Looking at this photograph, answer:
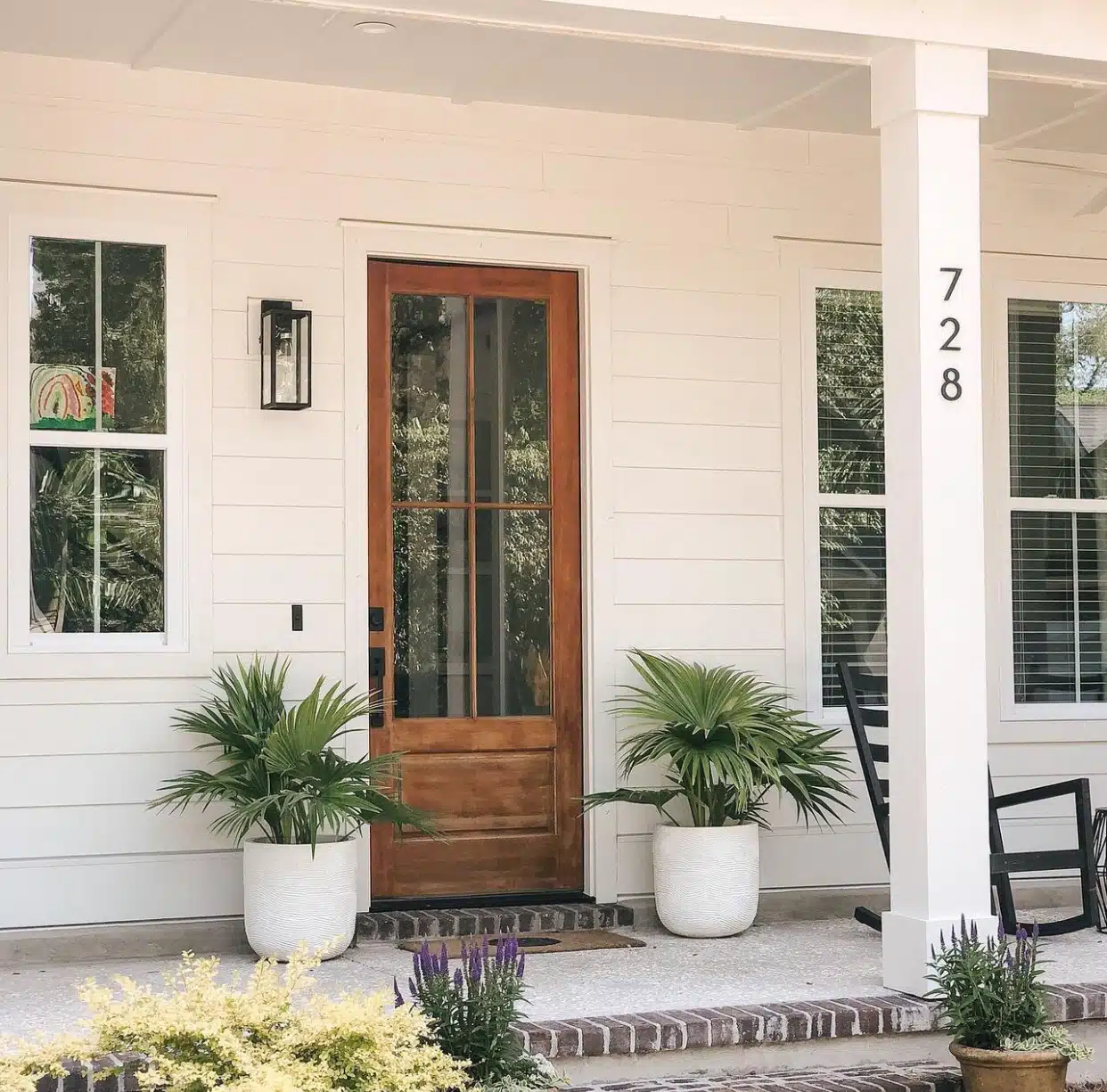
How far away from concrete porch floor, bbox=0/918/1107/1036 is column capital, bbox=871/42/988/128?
2403mm

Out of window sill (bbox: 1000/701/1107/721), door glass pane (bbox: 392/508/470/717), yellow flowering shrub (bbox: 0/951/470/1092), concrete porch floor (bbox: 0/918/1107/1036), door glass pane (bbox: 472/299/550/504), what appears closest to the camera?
yellow flowering shrub (bbox: 0/951/470/1092)

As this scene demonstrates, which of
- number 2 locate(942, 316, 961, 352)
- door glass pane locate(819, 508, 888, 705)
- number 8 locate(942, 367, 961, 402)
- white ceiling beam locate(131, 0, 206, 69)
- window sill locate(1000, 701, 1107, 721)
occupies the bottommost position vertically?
window sill locate(1000, 701, 1107, 721)

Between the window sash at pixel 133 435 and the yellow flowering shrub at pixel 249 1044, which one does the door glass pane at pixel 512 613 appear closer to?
the window sash at pixel 133 435

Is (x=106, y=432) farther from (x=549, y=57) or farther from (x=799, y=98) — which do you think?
(x=799, y=98)

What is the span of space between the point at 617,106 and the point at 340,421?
150cm

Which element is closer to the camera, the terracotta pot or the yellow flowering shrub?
the yellow flowering shrub

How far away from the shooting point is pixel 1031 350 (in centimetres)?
634

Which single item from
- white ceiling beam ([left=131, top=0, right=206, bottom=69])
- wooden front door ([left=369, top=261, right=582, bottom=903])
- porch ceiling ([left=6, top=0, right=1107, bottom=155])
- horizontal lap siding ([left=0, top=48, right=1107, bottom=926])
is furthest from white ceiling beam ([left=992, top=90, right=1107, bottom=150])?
white ceiling beam ([left=131, top=0, right=206, bottom=69])

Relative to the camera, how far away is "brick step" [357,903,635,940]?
17.4 feet

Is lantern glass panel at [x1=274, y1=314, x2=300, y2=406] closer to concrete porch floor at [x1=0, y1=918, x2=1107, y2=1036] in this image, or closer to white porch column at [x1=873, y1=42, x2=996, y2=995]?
concrete porch floor at [x1=0, y1=918, x2=1107, y2=1036]

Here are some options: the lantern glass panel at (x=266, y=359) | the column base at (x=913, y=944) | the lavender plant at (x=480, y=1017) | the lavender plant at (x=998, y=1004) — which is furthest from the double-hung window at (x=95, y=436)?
the lavender plant at (x=998, y=1004)

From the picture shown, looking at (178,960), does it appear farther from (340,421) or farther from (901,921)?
(901,921)

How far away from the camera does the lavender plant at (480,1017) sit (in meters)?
3.26

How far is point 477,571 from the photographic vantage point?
570cm
